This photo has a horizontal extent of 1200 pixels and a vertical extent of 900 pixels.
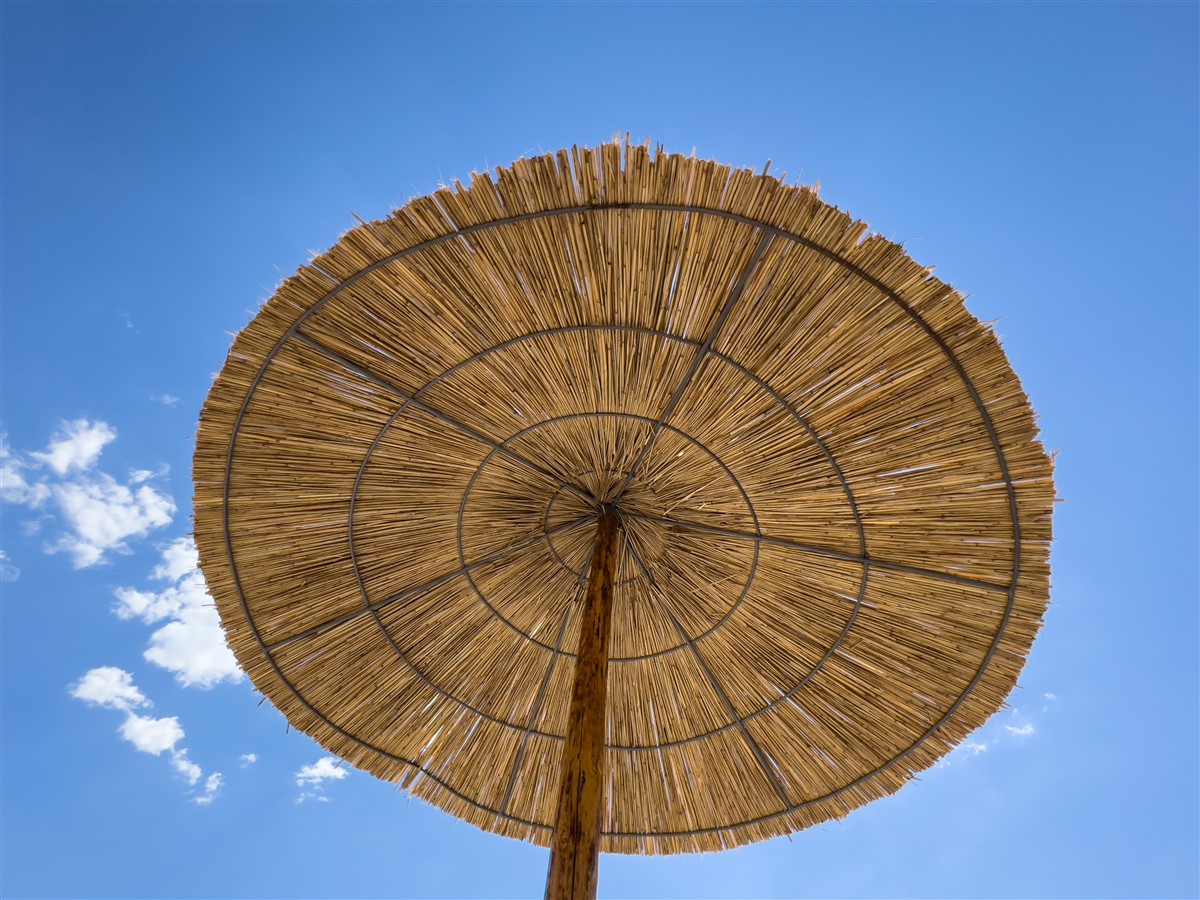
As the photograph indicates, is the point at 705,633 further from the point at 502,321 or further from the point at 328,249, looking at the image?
the point at 328,249

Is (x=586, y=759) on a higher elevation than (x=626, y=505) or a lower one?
lower

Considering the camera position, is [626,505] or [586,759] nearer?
[586,759]

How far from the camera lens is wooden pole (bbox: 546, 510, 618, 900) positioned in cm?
379

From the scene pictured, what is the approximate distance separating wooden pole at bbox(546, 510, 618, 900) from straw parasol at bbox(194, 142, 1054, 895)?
0.7 inches

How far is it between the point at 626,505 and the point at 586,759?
1806 mm

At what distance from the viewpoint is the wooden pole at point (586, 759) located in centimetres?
379

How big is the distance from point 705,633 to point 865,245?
302 centimetres

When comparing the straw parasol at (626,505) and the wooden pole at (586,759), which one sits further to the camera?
the straw parasol at (626,505)

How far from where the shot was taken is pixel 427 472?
5246 mm

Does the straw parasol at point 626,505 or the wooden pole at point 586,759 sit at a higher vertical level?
the straw parasol at point 626,505

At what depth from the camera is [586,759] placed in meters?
4.19

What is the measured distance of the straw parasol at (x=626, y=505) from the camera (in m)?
4.14

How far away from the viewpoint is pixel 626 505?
545 cm

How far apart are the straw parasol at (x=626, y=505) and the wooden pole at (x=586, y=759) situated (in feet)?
0.06
